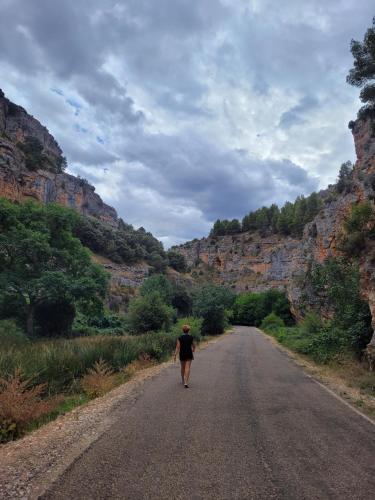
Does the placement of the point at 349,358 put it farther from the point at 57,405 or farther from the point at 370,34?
the point at 370,34

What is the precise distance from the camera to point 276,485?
3.85 m

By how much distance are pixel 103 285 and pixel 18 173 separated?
44131mm

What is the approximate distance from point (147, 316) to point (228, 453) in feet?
68.5

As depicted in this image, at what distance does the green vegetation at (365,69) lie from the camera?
13.1 meters

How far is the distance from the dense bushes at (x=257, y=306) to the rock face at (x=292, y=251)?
14.7ft

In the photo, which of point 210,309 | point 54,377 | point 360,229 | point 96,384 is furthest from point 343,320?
point 210,309

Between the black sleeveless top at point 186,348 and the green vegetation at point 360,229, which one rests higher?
the green vegetation at point 360,229

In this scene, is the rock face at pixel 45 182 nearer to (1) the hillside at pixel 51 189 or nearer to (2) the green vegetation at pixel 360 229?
(1) the hillside at pixel 51 189

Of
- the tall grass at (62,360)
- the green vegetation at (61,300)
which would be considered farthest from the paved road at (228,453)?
the green vegetation at (61,300)

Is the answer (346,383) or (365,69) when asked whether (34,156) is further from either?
(346,383)

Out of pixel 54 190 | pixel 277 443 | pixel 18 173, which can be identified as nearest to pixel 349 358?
pixel 277 443

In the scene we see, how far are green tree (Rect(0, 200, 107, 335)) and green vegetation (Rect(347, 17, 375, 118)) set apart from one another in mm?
22324

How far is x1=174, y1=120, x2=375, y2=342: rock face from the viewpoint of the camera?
2242cm

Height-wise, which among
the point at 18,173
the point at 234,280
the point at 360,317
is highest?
the point at 18,173
